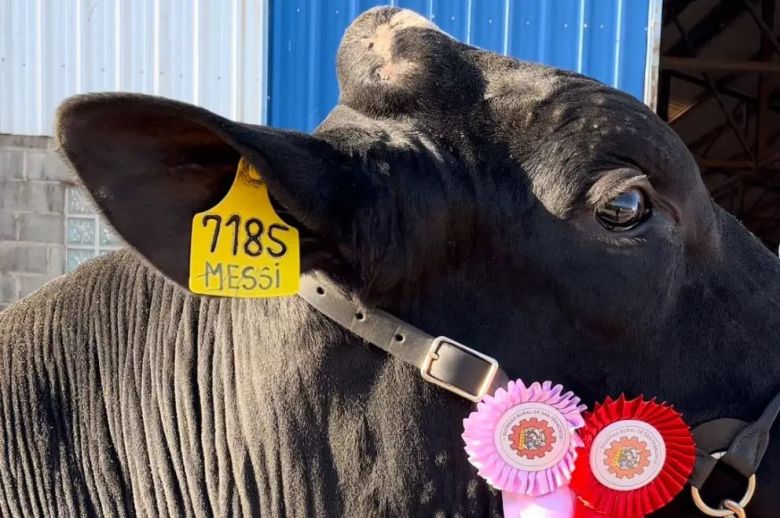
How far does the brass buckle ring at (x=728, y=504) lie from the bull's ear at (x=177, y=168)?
1.02 m

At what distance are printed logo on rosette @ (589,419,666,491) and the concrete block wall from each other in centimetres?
660

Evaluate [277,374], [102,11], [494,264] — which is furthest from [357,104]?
[102,11]

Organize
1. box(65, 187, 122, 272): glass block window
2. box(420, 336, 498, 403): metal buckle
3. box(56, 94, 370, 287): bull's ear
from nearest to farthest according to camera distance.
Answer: box(56, 94, 370, 287): bull's ear → box(420, 336, 498, 403): metal buckle → box(65, 187, 122, 272): glass block window

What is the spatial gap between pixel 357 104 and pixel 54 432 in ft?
3.61

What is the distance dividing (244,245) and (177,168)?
0.21 m

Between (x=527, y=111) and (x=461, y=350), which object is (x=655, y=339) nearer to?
(x=461, y=350)

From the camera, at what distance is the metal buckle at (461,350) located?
180cm

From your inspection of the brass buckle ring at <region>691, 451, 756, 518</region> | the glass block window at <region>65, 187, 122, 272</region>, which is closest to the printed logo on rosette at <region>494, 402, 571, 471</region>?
the brass buckle ring at <region>691, 451, 756, 518</region>

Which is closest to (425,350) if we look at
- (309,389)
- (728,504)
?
(309,389)

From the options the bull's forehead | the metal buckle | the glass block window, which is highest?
the bull's forehead

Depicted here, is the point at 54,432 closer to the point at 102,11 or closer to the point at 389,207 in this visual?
the point at 389,207

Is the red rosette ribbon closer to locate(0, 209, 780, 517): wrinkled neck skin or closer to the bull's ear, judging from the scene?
locate(0, 209, 780, 517): wrinkled neck skin

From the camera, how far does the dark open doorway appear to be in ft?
41.4

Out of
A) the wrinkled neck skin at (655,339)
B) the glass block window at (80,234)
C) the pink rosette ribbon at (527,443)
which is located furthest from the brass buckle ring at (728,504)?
the glass block window at (80,234)
